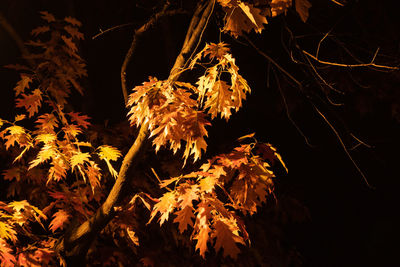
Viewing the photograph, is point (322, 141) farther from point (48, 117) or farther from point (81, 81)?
point (48, 117)

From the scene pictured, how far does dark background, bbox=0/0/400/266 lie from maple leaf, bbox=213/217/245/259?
261 cm

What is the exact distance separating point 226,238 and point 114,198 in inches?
46.7

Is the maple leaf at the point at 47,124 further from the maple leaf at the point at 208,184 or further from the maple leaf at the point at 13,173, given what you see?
the maple leaf at the point at 208,184

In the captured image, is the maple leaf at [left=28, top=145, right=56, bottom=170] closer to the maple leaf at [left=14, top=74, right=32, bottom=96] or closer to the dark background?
the maple leaf at [left=14, top=74, right=32, bottom=96]

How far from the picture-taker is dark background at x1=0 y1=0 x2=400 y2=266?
173 inches

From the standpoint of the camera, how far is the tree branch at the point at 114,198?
2.48 meters

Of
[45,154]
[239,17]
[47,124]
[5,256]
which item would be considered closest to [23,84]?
[47,124]

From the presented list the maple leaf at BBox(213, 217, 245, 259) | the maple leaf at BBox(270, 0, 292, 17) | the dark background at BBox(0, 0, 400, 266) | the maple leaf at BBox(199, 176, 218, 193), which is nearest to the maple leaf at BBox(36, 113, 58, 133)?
the dark background at BBox(0, 0, 400, 266)

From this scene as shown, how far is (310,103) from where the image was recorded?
5199 millimetres

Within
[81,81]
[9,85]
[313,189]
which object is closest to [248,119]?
[313,189]

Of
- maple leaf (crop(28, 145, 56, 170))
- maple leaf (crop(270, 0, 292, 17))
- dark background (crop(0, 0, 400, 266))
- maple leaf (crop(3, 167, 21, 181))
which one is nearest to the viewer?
maple leaf (crop(270, 0, 292, 17))

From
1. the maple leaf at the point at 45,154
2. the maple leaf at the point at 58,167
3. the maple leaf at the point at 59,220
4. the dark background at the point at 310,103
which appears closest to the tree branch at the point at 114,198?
the maple leaf at the point at 59,220

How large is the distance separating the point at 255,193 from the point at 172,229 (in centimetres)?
190

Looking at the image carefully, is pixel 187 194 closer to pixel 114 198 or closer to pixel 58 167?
pixel 114 198
